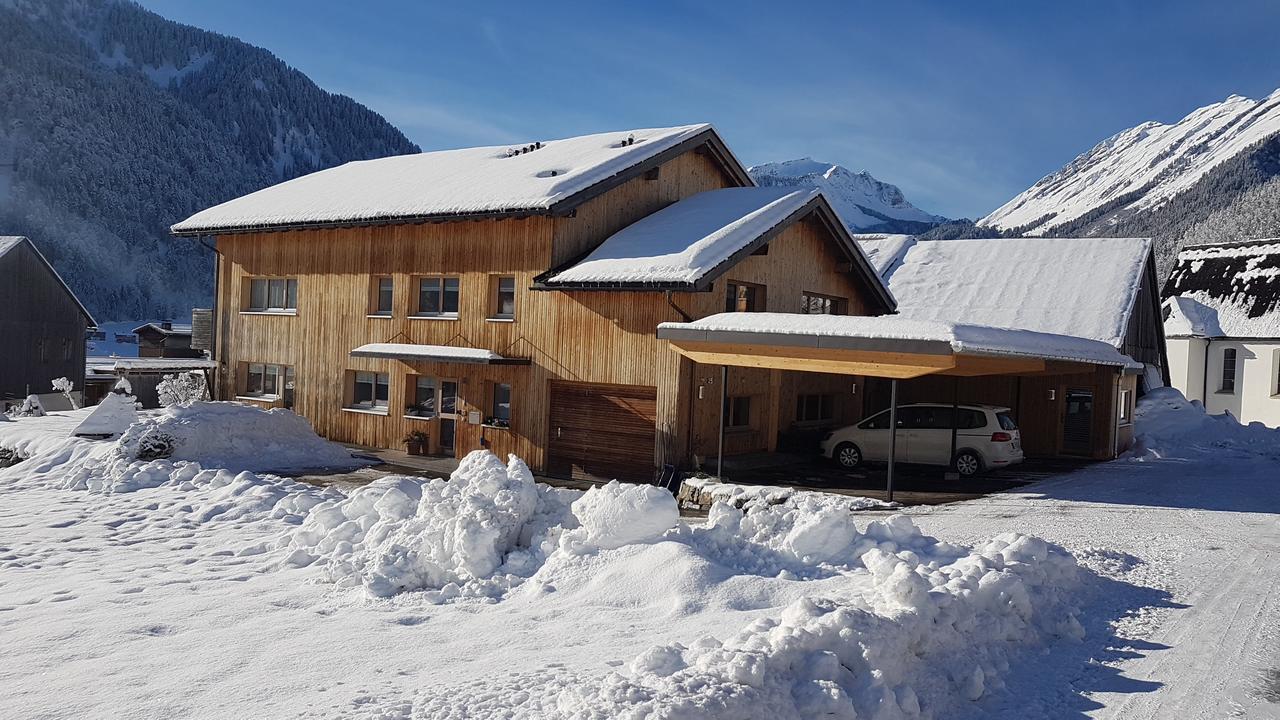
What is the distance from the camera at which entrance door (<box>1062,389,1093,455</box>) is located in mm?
22375

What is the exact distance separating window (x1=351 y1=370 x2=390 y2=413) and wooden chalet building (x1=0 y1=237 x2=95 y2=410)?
2178 cm

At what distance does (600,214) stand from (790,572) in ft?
42.6

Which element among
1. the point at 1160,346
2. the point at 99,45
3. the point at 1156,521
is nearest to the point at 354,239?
the point at 1156,521

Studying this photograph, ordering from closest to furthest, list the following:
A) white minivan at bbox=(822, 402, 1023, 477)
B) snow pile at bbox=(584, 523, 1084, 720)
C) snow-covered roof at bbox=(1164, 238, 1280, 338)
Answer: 1. snow pile at bbox=(584, 523, 1084, 720)
2. white minivan at bbox=(822, 402, 1023, 477)
3. snow-covered roof at bbox=(1164, 238, 1280, 338)

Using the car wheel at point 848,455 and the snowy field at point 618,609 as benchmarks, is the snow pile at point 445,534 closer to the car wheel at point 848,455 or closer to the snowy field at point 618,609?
the snowy field at point 618,609

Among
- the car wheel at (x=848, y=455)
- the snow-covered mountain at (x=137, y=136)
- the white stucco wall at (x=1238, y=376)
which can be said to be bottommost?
the car wheel at (x=848, y=455)

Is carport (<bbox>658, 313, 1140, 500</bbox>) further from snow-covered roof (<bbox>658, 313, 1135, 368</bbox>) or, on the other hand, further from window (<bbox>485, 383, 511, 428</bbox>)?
window (<bbox>485, 383, 511, 428</bbox>)

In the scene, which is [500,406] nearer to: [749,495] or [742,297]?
[742,297]

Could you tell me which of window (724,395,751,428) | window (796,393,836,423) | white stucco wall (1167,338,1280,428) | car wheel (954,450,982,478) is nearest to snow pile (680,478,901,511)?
window (724,395,751,428)

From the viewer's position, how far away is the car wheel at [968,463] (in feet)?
61.8

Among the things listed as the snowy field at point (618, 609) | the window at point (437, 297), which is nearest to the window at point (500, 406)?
the window at point (437, 297)

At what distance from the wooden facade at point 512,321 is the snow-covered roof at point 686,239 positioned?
0.59m

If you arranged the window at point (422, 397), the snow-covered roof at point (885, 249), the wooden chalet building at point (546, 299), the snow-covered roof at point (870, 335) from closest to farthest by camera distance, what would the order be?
the snow-covered roof at point (870, 335) → the wooden chalet building at point (546, 299) → the window at point (422, 397) → the snow-covered roof at point (885, 249)

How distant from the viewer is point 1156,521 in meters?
13.2
